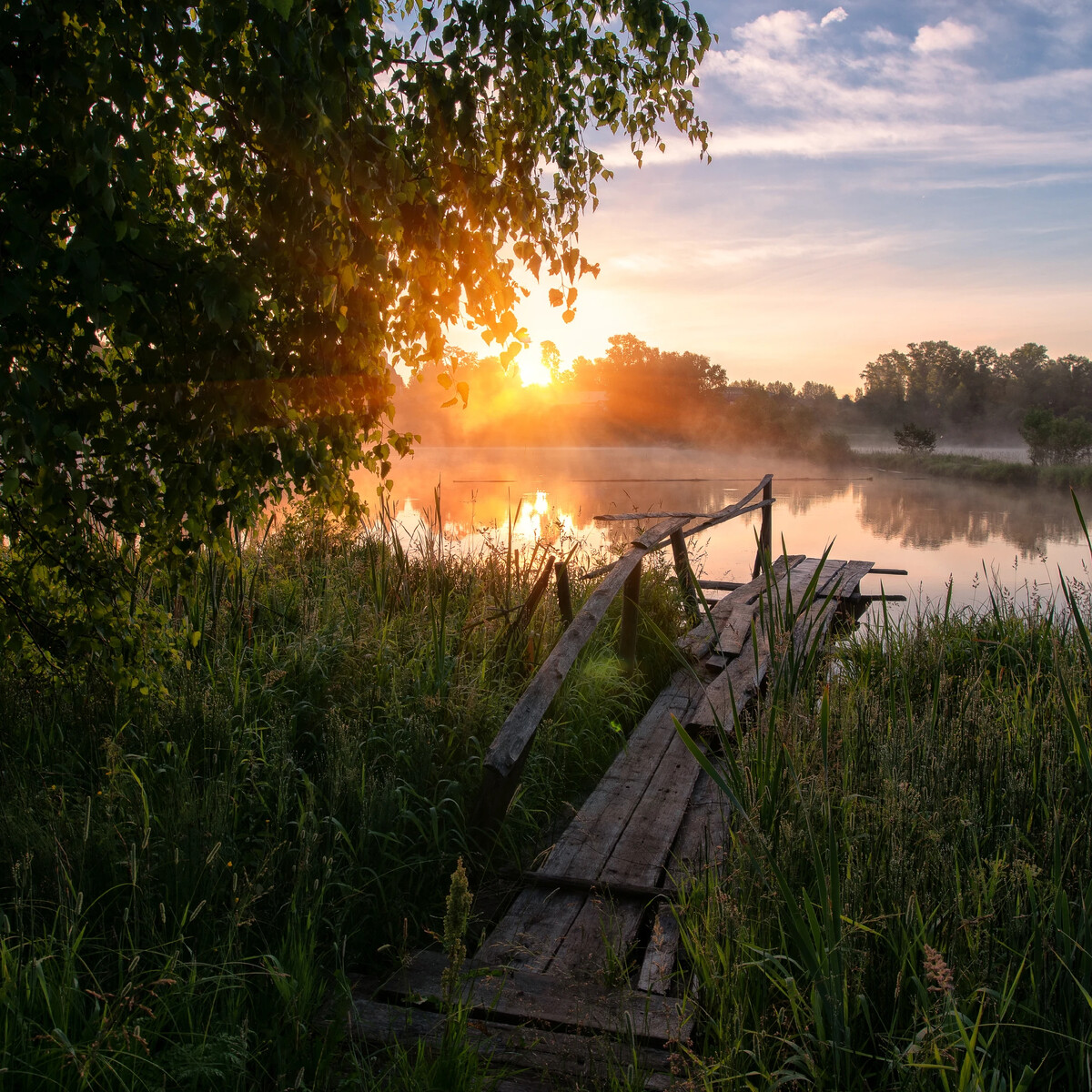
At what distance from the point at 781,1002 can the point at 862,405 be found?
224 feet

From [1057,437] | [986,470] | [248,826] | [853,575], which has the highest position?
[1057,437]

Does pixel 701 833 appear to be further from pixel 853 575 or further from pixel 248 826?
pixel 853 575

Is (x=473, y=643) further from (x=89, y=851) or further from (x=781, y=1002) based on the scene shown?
(x=781, y=1002)

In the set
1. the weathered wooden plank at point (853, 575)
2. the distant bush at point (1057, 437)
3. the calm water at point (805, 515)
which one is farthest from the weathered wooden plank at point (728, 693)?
the distant bush at point (1057, 437)

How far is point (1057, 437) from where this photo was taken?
1346 inches

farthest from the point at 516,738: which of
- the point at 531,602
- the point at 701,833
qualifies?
the point at 531,602

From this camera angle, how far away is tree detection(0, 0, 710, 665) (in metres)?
1.79

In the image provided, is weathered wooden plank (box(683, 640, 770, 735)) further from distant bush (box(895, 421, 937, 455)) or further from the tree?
distant bush (box(895, 421, 937, 455))

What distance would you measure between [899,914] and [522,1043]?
1072 mm

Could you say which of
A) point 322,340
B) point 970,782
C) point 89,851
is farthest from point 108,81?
point 970,782

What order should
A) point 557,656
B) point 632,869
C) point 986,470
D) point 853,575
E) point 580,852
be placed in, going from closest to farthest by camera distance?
point 632,869 < point 580,852 < point 557,656 < point 853,575 < point 986,470

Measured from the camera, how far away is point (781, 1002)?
218 centimetres

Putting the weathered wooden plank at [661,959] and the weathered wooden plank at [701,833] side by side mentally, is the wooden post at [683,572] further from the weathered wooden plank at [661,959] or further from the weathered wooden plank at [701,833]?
the weathered wooden plank at [661,959]

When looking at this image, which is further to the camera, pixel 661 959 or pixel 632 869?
pixel 632 869
